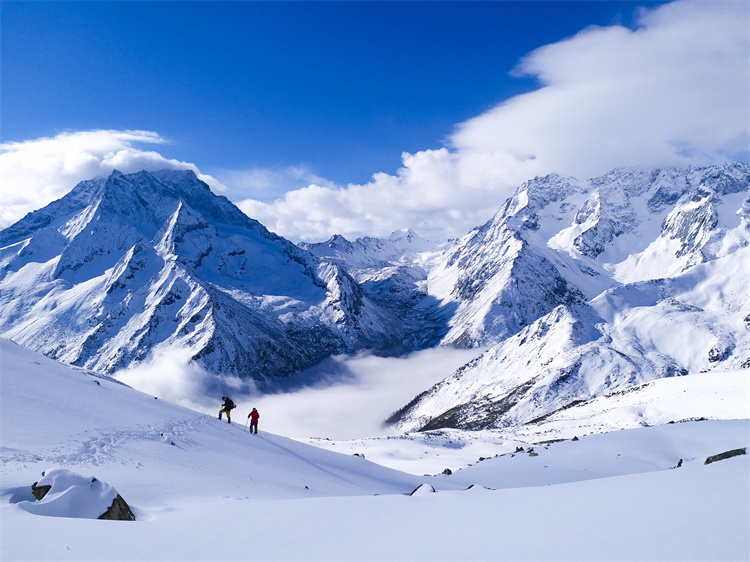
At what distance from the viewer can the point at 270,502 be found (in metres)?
13.0

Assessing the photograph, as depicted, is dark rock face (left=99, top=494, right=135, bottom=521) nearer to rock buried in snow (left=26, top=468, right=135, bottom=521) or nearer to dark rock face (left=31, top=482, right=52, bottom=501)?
rock buried in snow (left=26, top=468, right=135, bottom=521)

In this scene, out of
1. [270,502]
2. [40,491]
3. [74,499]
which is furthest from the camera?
[270,502]

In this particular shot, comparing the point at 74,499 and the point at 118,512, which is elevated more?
the point at 74,499

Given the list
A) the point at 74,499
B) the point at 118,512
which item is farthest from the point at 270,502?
the point at 74,499

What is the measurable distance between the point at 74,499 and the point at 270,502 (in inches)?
200

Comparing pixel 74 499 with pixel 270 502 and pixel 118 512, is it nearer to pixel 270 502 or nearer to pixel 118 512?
pixel 118 512

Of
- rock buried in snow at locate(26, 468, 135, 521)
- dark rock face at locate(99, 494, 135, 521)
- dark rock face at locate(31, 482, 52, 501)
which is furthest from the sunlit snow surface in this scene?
dark rock face at locate(99, 494, 135, 521)

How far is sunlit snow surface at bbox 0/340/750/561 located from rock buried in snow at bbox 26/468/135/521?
24 centimetres

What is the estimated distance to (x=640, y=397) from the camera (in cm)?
8962

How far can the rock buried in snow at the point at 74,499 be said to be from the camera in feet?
36.3

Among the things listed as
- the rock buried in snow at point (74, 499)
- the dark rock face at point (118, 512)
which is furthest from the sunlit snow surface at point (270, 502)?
the dark rock face at point (118, 512)

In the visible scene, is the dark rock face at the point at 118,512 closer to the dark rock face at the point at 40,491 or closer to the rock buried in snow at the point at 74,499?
the rock buried in snow at the point at 74,499

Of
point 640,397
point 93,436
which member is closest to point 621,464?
point 93,436

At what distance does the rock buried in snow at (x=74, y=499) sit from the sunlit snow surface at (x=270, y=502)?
0.24 meters
